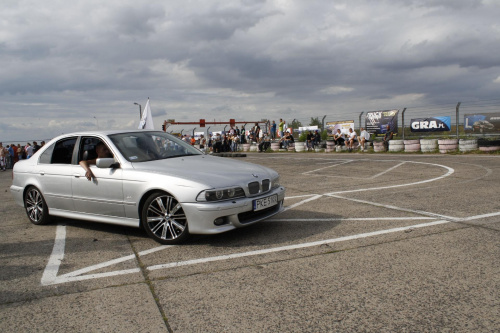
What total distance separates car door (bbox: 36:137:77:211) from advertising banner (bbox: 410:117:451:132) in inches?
727

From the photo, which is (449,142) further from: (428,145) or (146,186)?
(146,186)

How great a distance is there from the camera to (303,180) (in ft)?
34.6

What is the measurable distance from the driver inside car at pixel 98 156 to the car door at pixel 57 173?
0.31 m

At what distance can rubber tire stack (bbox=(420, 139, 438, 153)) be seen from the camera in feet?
60.1

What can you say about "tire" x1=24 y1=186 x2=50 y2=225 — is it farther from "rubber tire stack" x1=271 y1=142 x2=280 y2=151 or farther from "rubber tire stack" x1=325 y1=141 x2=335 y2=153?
"rubber tire stack" x1=271 y1=142 x2=280 y2=151

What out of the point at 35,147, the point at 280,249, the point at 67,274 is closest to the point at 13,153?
the point at 35,147

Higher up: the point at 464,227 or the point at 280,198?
the point at 280,198

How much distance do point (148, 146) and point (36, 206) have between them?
2.11 meters

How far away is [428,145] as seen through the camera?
18.4m

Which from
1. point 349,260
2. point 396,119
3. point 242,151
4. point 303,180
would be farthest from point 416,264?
point 242,151

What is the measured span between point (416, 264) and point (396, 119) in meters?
19.8

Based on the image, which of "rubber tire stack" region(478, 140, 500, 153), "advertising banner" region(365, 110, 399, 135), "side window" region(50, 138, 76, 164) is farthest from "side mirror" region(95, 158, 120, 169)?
"advertising banner" region(365, 110, 399, 135)

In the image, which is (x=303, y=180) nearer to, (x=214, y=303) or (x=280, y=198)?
(x=280, y=198)

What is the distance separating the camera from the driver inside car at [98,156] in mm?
5281
